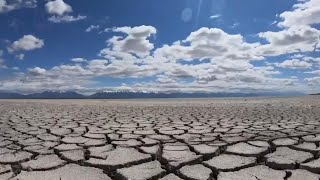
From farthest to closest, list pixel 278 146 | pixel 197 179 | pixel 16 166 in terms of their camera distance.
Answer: pixel 278 146 < pixel 16 166 < pixel 197 179

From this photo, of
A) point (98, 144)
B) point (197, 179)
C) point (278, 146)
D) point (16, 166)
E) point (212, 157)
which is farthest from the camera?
point (98, 144)

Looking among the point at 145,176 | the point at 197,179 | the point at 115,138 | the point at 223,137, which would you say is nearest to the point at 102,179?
the point at 145,176

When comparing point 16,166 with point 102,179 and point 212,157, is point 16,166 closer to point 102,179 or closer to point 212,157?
point 102,179

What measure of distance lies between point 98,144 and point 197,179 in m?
1.58

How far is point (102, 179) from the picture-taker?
7.51ft

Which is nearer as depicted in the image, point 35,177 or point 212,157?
point 35,177

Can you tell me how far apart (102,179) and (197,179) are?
658 mm

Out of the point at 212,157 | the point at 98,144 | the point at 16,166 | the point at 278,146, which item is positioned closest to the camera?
the point at 16,166

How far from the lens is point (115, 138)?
3941mm

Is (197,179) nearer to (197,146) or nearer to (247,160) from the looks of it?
(247,160)

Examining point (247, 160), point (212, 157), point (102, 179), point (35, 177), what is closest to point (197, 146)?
point (212, 157)

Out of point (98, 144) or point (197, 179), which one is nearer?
point (197, 179)

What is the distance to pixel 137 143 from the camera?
11.7 ft

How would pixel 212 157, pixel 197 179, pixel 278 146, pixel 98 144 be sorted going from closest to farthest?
pixel 197 179, pixel 212 157, pixel 278 146, pixel 98 144
